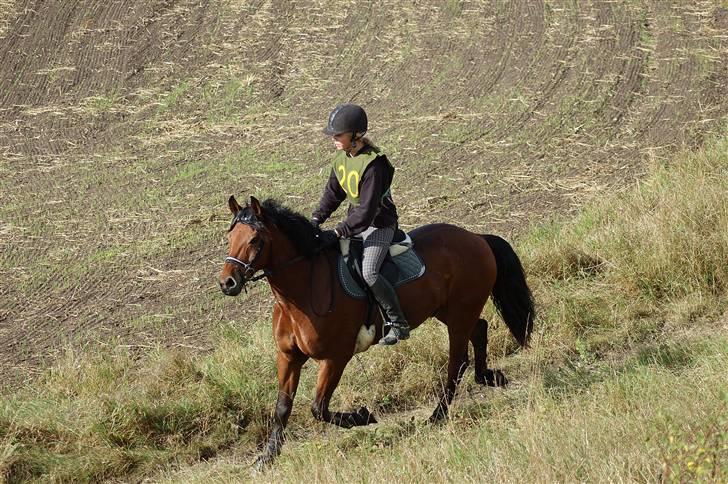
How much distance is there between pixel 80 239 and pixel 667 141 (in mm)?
9139

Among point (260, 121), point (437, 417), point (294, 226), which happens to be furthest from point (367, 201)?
point (260, 121)

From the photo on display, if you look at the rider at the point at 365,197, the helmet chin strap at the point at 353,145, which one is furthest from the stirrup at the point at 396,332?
the helmet chin strap at the point at 353,145

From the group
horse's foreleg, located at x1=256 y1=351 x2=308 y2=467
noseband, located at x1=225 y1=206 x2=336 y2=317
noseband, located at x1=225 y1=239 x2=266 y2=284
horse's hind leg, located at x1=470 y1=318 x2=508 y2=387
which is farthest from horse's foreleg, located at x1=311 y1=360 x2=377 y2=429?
horse's hind leg, located at x1=470 y1=318 x2=508 y2=387

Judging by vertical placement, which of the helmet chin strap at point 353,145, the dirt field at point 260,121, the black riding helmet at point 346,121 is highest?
the black riding helmet at point 346,121

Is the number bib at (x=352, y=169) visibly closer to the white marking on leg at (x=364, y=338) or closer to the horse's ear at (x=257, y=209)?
the horse's ear at (x=257, y=209)

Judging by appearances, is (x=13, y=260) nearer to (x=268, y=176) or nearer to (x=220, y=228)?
(x=220, y=228)

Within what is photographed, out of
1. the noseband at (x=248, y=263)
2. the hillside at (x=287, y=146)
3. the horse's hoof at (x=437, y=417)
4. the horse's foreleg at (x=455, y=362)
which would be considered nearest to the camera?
the noseband at (x=248, y=263)

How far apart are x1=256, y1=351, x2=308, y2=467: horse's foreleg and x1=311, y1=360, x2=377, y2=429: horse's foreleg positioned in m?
0.19

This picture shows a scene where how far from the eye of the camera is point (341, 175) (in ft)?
24.9

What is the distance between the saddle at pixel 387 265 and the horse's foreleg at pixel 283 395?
0.69 metres

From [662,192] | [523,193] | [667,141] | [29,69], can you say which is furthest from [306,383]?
[29,69]

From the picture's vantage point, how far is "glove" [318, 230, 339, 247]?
745 centimetres

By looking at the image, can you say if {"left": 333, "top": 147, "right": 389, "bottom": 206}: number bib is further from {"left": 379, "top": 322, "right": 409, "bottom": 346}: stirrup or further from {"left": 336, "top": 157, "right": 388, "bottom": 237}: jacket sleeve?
{"left": 379, "top": 322, "right": 409, "bottom": 346}: stirrup

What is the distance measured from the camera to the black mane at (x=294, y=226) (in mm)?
7234
